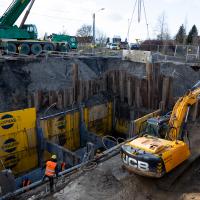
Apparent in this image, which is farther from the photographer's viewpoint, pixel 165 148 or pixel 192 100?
pixel 192 100

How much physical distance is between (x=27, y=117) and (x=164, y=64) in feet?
42.6

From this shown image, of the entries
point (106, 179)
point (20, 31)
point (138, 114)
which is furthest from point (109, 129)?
point (20, 31)

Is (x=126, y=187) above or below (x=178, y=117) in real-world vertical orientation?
below

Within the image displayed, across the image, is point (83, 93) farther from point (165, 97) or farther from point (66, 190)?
point (66, 190)

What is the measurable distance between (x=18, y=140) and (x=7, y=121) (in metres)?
1.14

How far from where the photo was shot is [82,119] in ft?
51.6

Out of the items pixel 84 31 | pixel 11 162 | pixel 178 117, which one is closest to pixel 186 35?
pixel 84 31

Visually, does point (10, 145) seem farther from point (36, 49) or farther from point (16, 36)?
point (16, 36)

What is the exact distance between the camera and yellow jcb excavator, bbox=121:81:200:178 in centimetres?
826

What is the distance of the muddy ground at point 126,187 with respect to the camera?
8484 mm

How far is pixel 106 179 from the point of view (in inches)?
374

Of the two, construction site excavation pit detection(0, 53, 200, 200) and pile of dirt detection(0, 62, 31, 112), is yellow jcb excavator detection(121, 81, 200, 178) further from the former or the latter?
pile of dirt detection(0, 62, 31, 112)

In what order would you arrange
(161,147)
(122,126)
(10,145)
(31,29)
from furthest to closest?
(31,29)
(122,126)
(10,145)
(161,147)

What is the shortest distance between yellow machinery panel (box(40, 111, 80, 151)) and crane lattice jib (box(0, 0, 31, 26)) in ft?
37.4
